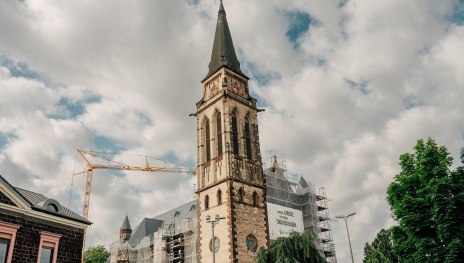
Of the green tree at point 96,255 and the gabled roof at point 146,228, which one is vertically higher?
the gabled roof at point 146,228

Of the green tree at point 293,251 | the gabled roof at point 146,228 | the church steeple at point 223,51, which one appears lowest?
the green tree at point 293,251

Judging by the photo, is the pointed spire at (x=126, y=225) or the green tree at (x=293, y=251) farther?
the pointed spire at (x=126, y=225)

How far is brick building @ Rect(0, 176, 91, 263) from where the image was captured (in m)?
19.5

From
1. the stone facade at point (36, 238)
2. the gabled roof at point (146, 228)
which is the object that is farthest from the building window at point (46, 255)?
the gabled roof at point (146, 228)

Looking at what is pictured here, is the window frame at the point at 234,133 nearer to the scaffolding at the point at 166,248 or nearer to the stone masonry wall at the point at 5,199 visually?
the scaffolding at the point at 166,248

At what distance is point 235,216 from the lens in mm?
35094

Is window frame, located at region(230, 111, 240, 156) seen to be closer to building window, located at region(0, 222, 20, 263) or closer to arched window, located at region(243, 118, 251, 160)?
arched window, located at region(243, 118, 251, 160)

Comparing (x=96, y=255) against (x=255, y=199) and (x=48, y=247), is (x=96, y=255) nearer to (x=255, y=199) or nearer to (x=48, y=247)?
(x=255, y=199)

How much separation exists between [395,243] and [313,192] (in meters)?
27.3

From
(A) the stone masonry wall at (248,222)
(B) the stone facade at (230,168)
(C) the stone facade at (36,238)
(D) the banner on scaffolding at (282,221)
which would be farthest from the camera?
(D) the banner on scaffolding at (282,221)

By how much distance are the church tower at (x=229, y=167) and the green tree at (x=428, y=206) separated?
12.8 m

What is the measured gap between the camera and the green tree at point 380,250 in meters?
38.6

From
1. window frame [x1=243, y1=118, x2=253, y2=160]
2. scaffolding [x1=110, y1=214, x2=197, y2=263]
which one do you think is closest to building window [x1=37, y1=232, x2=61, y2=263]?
window frame [x1=243, y1=118, x2=253, y2=160]

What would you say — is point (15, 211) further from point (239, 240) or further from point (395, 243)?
point (395, 243)
